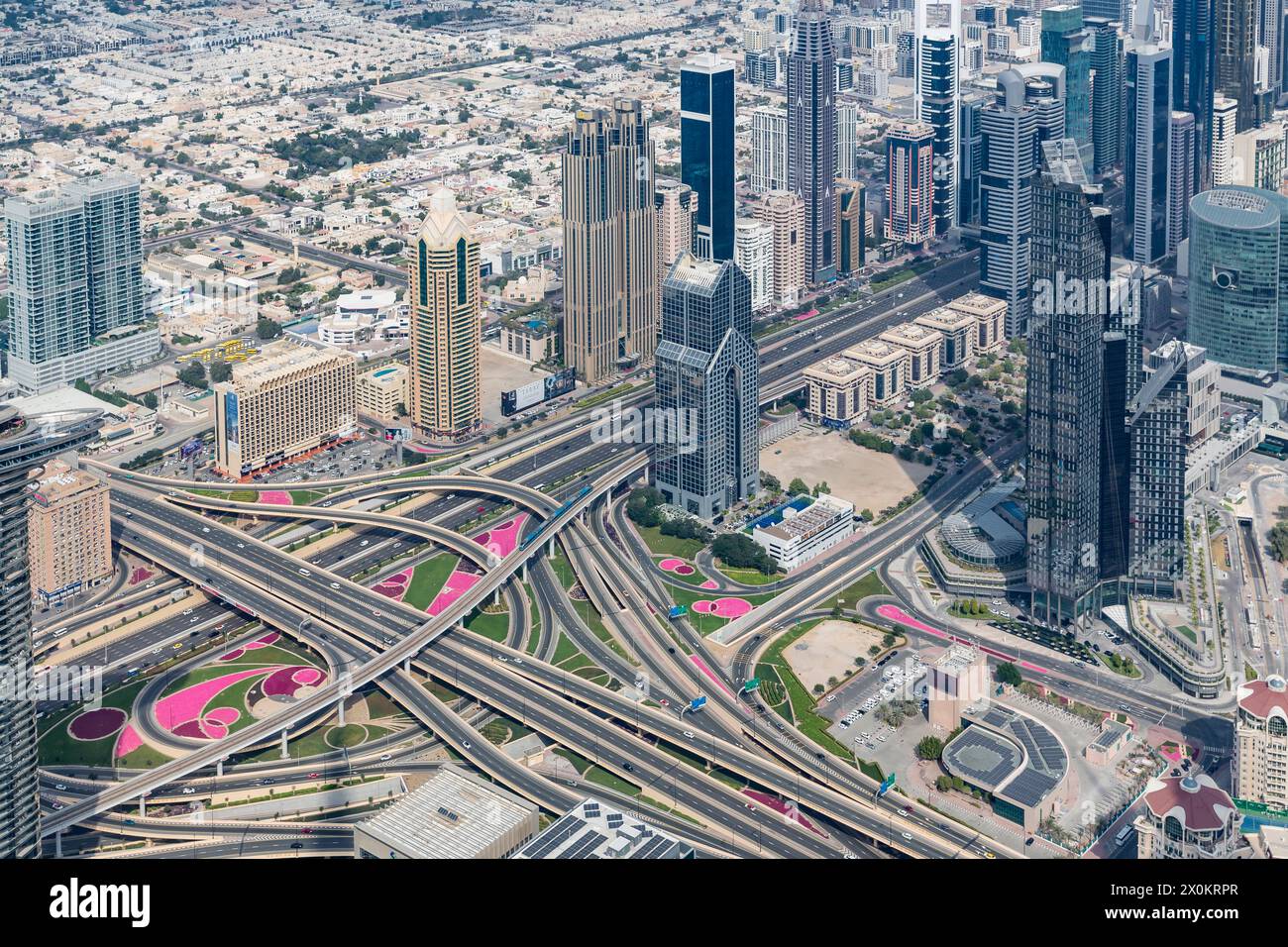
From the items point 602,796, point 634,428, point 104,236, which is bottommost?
point 602,796

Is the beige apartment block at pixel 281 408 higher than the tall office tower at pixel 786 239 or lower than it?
lower

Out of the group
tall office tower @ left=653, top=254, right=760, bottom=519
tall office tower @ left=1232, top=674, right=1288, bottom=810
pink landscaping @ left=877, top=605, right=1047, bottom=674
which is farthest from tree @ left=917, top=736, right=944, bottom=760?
tall office tower @ left=653, top=254, right=760, bottom=519

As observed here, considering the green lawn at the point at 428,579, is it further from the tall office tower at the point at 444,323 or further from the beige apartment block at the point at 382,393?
the beige apartment block at the point at 382,393

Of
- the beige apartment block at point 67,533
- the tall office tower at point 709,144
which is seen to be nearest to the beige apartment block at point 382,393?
the beige apartment block at point 67,533

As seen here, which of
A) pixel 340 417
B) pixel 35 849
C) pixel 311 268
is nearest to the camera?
pixel 35 849
